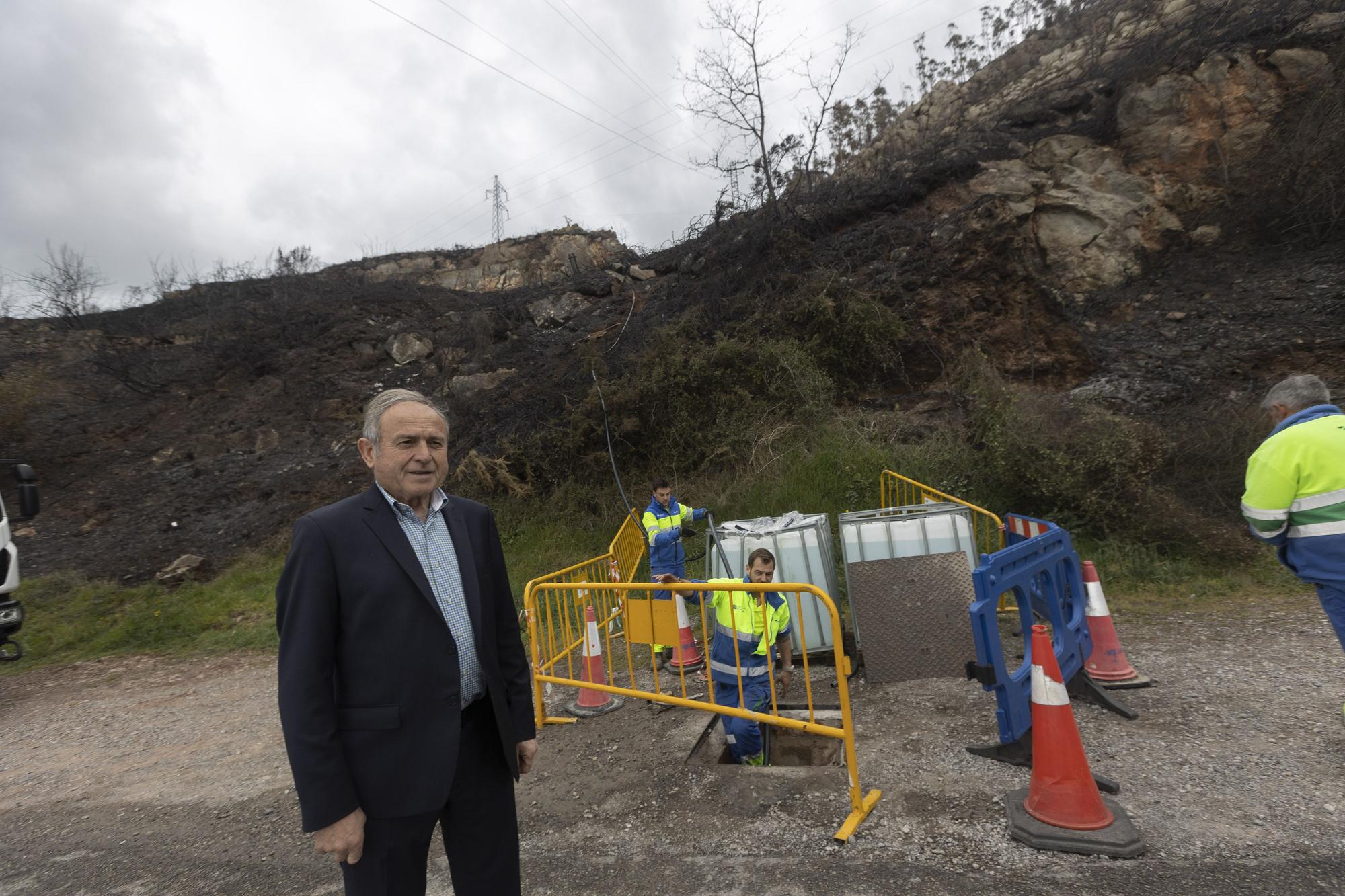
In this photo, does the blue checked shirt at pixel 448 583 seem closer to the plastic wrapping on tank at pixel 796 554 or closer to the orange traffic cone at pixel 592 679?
the orange traffic cone at pixel 592 679

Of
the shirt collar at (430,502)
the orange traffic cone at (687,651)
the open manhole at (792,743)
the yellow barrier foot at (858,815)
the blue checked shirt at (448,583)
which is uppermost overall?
the shirt collar at (430,502)

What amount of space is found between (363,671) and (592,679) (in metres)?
3.70

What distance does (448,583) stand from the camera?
2033 millimetres

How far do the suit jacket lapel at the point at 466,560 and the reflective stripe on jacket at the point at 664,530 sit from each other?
16.2ft

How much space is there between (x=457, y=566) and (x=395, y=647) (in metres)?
0.32

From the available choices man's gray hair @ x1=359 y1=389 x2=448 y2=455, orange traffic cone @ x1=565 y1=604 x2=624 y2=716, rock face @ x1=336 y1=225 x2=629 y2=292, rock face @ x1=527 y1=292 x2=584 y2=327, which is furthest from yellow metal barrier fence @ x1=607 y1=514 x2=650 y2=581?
rock face @ x1=336 y1=225 x2=629 y2=292

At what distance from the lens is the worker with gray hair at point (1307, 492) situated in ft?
10.5

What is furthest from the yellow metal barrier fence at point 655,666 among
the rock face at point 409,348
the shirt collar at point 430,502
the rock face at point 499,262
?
the rock face at point 499,262

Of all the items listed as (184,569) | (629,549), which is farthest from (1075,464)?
(184,569)

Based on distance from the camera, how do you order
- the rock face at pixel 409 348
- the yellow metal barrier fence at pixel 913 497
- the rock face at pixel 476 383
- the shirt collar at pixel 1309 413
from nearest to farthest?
the shirt collar at pixel 1309 413
the yellow metal barrier fence at pixel 913 497
the rock face at pixel 476 383
the rock face at pixel 409 348

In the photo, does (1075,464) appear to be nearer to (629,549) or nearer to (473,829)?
(629,549)

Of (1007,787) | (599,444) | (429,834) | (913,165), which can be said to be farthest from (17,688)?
(913,165)

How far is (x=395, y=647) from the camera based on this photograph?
6.04 ft

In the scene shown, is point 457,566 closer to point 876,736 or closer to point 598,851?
point 598,851
